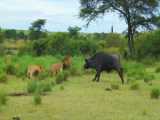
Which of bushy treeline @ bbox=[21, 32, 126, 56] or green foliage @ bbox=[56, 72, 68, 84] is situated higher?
bushy treeline @ bbox=[21, 32, 126, 56]

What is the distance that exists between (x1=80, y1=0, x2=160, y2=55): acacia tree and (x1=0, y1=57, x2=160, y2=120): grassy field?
25196mm

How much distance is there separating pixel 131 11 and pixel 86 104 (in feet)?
105

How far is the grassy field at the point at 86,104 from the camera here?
15039 mm

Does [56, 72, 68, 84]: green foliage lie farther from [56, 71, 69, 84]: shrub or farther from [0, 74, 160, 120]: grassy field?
[0, 74, 160, 120]: grassy field

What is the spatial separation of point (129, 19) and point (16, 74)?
2091cm

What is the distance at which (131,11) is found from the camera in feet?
159

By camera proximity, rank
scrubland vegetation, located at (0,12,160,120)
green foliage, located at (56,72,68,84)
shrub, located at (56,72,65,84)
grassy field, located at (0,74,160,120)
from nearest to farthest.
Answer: grassy field, located at (0,74,160,120) → scrubland vegetation, located at (0,12,160,120) → shrub, located at (56,72,65,84) → green foliage, located at (56,72,68,84)

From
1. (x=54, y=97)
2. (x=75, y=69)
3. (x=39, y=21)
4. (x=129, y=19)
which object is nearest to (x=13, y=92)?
(x=54, y=97)

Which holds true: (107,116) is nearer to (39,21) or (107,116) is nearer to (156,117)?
(156,117)

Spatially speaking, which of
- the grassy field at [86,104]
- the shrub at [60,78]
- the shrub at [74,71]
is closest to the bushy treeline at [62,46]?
the shrub at [74,71]

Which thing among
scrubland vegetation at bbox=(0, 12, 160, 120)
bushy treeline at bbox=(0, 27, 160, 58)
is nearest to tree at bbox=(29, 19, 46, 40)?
bushy treeline at bbox=(0, 27, 160, 58)

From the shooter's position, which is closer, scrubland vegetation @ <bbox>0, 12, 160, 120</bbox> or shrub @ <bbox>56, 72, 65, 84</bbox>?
scrubland vegetation @ <bbox>0, 12, 160, 120</bbox>

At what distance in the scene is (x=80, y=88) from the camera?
2245 cm

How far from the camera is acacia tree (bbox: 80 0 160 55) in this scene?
158ft
